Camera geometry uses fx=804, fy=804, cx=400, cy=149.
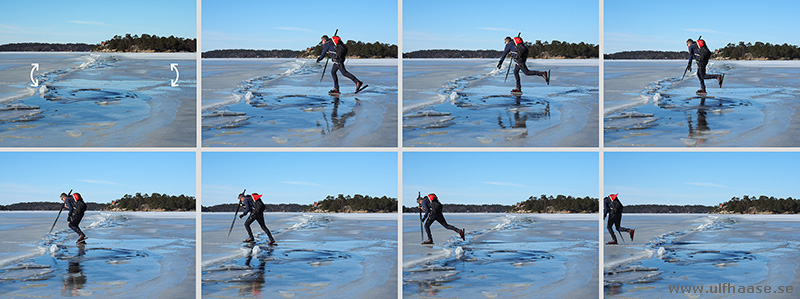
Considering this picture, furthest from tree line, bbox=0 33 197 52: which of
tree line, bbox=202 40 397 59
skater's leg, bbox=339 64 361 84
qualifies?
skater's leg, bbox=339 64 361 84

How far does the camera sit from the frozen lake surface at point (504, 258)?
10.8m

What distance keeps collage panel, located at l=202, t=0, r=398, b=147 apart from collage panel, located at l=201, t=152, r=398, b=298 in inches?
20.4

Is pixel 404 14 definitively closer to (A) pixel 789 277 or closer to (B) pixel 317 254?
(B) pixel 317 254

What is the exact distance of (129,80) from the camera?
45.8ft

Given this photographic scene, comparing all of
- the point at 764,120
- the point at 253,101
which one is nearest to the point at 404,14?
the point at 253,101

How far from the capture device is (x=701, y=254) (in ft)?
37.8

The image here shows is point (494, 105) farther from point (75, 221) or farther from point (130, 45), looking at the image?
point (130, 45)

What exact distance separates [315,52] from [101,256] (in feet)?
16.2

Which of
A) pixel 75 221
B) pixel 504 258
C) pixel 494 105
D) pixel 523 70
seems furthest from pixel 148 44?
pixel 504 258

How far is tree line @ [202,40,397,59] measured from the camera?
1315cm

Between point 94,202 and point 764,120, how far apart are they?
9.98 metres

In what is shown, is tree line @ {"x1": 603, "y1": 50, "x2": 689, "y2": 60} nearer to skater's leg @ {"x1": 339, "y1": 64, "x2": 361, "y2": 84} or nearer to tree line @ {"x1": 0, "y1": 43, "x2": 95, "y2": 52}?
skater's leg @ {"x1": 339, "y1": 64, "x2": 361, "y2": 84}

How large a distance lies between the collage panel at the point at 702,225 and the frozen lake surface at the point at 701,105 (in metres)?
0.42

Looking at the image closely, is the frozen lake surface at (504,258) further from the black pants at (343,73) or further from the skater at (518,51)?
the black pants at (343,73)
